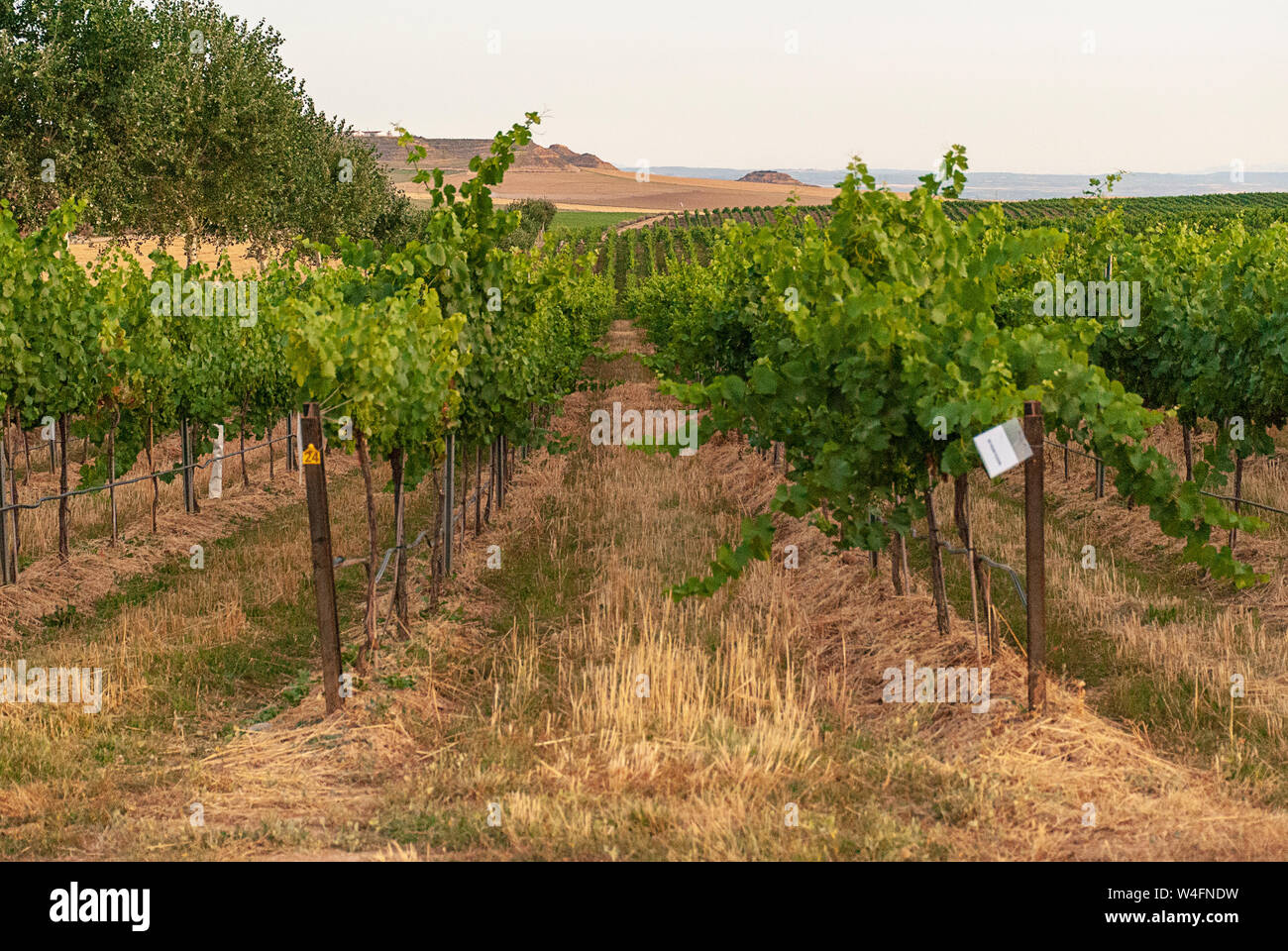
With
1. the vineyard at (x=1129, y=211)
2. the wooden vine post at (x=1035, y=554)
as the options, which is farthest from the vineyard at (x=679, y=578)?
the vineyard at (x=1129, y=211)

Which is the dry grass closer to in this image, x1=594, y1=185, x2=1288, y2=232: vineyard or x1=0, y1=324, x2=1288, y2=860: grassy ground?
x1=0, y1=324, x2=1288, y2=860: grassy ground

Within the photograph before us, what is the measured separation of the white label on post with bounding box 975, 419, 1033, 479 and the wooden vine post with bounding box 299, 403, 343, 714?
4.27 meters

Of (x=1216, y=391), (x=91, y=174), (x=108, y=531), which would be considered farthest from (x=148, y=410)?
(x=91, y=174)

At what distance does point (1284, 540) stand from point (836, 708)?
6.71 m

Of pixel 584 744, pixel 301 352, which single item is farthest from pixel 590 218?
pixel 584 744

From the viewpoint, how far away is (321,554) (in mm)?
8141

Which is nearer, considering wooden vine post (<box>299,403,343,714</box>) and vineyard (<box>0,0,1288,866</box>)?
vineyard (<box>0,0,1288,866</box>)

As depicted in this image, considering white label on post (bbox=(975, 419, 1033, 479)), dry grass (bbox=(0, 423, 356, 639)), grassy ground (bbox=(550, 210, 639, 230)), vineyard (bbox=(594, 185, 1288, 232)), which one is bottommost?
dry grass (bbox=(0, 423, 356, 639))

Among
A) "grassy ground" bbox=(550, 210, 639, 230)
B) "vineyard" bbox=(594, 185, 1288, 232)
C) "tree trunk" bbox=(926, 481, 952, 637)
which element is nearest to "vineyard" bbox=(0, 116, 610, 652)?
"tree trunk" bbox=(926, 481, 952, 637)

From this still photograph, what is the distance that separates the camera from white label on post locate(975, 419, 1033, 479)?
22.0ft

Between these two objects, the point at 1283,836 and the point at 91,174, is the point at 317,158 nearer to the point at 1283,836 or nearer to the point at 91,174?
the point at 91,174

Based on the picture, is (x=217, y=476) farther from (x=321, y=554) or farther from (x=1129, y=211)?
(x=1129, y=211)

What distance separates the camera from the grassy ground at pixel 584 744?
6.14 m

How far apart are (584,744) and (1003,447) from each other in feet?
10.2
